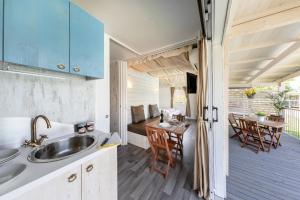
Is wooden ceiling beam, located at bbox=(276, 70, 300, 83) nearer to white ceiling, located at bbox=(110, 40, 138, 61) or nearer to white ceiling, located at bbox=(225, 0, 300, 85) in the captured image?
Answer: white ceiling, located at bbox=(225, 0, 300, 85)

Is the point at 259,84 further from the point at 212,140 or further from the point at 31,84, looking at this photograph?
the point at 31,84

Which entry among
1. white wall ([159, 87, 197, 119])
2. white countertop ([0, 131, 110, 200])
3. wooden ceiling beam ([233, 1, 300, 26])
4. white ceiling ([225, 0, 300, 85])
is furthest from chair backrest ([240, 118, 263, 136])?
white countertop ([0, 131, 110, 200])

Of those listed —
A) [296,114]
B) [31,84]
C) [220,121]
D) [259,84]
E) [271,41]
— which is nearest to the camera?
[31,84]

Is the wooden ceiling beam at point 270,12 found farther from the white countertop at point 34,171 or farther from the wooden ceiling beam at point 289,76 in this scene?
the wooden ceiling beam at point 289,76

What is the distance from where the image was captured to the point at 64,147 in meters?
1.25

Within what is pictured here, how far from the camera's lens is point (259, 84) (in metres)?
6.59

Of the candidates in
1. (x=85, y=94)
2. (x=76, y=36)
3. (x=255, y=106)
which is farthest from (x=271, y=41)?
(x=255, y=106)

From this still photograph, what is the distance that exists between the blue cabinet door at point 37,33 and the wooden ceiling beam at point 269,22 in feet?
7.25

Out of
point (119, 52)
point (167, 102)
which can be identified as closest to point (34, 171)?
point (119, 52)

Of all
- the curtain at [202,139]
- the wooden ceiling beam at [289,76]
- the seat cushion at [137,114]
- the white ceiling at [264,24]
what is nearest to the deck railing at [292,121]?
the wooden ceiling beam at [289,76]

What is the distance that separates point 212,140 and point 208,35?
1.34 m

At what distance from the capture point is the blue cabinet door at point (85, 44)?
3.82 ft

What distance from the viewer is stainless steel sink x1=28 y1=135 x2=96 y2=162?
3.45 ft

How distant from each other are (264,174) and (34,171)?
10.2 ft
